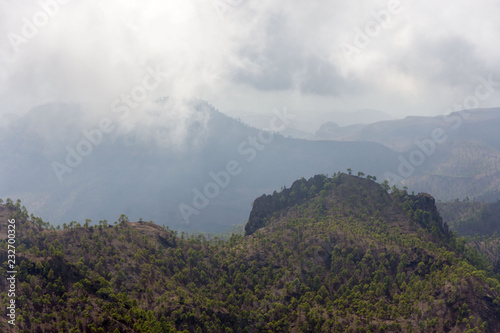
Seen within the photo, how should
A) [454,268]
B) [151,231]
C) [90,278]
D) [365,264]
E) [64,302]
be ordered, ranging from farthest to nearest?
[151,231], [365,264], [454,268], [90,278], [64,302]

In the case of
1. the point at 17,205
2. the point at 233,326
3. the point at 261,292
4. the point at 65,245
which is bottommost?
the point at 233,326

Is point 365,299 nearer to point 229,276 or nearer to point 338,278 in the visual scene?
point 338,278

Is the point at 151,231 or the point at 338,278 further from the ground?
the point at 151,231

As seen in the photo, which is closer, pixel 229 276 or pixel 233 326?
pixel 233 326

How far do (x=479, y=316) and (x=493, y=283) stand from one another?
26069mm

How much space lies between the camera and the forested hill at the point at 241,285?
436 ft

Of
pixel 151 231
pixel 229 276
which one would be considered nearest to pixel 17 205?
pixel 151 231

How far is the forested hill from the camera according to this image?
436ft

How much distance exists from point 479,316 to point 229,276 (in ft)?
321

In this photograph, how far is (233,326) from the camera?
156375mm

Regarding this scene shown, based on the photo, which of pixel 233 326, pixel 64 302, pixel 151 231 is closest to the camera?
pixel 64 302

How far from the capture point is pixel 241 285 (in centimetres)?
17825

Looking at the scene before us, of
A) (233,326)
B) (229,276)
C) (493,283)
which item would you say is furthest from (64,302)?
(493,283)

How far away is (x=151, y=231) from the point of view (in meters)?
196
